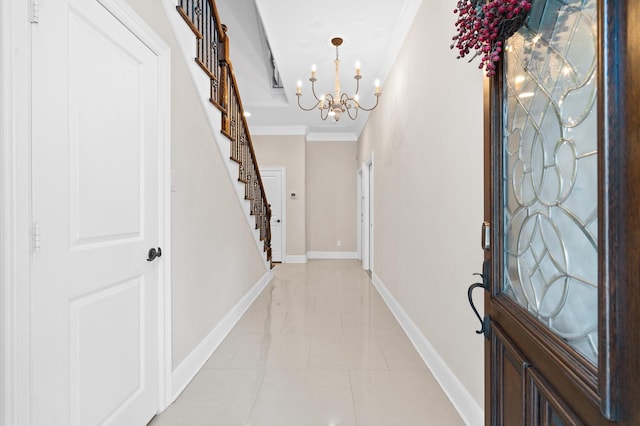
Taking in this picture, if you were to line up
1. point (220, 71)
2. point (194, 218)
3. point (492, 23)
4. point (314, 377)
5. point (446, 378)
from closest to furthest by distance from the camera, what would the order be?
point (492, 23) < point (446, 378) < point (314, 377) < point (194, 218) < point (220, 71)

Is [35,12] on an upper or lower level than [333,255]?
upper

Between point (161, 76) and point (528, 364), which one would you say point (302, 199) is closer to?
point (161, 76)

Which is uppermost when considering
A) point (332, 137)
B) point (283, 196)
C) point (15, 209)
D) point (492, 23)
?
point (332, 137)

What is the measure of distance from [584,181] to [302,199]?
20.3ft

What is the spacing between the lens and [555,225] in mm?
747

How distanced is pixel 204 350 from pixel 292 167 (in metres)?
4.80

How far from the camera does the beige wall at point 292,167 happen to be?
6711mm

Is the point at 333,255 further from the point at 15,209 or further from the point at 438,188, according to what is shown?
the point at 15,209

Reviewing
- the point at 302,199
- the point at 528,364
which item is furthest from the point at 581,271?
the point at 302,199

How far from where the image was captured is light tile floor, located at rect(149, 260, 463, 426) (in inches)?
69.1

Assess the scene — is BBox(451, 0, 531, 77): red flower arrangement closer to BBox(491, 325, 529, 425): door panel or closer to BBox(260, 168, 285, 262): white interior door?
BBox(491, 325, 529, 425): door panel

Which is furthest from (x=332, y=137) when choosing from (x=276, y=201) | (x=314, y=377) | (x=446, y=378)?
(x=446, y=378)

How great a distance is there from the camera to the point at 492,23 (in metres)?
0.84

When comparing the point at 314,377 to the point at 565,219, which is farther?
the point at 314,377
